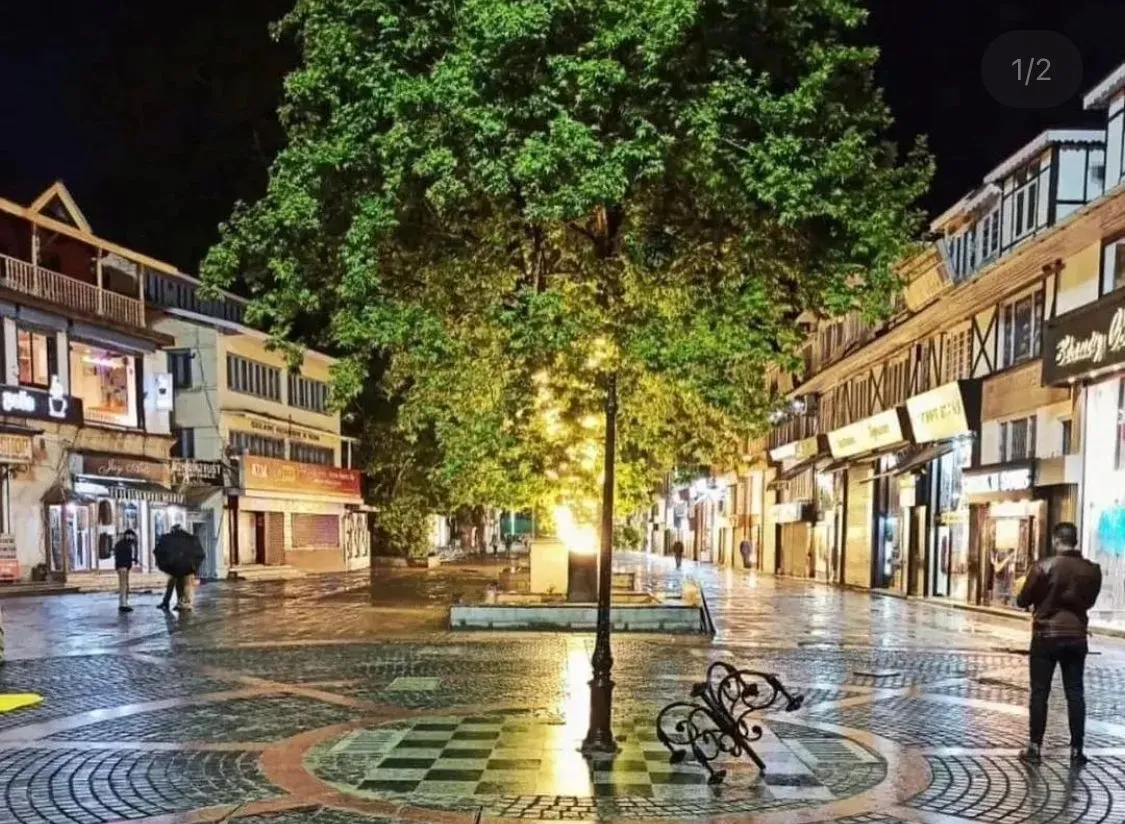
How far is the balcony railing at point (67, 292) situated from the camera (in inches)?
1070

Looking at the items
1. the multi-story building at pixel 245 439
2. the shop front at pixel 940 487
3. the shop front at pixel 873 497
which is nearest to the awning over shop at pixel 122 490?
the multi-story building at pixel 245 439

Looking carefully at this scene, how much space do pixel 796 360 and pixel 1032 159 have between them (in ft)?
41.2

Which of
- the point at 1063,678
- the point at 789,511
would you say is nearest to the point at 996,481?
the point at 1063,678

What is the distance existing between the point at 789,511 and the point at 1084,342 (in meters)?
24.3

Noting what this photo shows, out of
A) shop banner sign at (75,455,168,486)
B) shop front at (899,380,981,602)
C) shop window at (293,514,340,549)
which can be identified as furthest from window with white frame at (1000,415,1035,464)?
shop window at (293,514,340,549)

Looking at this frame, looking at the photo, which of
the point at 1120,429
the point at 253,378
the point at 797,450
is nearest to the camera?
the point at 1120,429

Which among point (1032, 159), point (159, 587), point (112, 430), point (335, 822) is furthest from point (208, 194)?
point (335, 822)

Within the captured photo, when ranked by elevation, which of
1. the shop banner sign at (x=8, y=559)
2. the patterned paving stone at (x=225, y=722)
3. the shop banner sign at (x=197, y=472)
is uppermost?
the shop banner sign at (x=197, y=472)

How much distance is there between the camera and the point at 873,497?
3309cm

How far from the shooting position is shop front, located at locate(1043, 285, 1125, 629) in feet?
59.6

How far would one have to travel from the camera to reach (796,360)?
13242mm

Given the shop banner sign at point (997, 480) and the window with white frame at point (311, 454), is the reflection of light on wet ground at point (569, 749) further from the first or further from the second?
the window with white frame at point (311, 454)

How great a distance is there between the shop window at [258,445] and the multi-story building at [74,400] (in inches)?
117

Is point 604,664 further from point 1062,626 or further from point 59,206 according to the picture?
point 59,206
